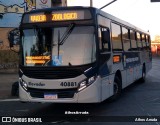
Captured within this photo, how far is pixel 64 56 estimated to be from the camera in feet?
32.6

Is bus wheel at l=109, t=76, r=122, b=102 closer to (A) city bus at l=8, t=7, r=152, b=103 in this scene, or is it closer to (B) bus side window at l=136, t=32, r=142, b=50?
(A) city bus at l=8, t=7, r=152, b=103

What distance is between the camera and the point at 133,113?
10422 millimetres

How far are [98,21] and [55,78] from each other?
2123 millimetres

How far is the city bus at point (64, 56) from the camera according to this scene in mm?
9820

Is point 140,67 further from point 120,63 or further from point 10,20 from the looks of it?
point 10,20

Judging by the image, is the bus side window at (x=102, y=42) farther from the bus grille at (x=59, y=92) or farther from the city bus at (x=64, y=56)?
the bus grille at (x=59, y=92)

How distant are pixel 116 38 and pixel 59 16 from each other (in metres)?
3.20

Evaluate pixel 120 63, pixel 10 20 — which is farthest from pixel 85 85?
pixel 10 20

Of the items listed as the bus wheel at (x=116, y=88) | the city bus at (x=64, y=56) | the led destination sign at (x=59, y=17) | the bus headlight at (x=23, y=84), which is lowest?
the bus wheel at (x=116, y=88)

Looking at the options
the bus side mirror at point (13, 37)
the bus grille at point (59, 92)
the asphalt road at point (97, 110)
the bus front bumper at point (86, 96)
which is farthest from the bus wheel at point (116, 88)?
the bus side mirror at point (13, 37)

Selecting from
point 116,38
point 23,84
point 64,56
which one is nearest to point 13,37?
point 23,84

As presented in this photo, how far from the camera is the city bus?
387 inches

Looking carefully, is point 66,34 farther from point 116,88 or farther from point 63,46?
point 116,88

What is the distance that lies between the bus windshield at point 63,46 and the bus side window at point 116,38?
7.89 ft
